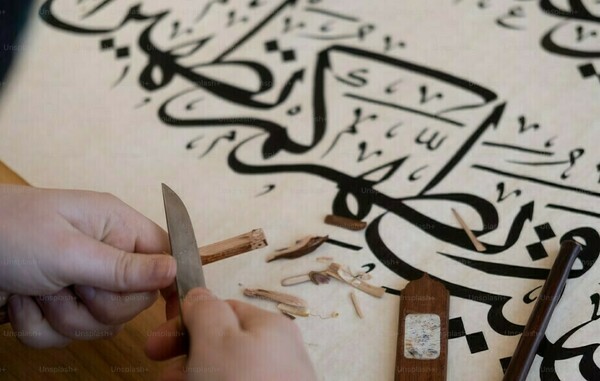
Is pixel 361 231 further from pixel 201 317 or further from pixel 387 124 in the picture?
pixel 201 317

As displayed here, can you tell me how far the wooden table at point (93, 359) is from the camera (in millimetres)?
743

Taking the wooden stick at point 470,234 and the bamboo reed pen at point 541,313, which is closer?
the bamboo reed pen at point 541,313

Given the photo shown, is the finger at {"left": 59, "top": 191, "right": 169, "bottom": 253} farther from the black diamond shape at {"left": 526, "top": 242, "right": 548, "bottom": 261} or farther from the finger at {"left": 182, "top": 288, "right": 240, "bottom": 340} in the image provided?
the black diamond shape at {"left": 526, "top": 242, "right": 548, "bottom": 261}

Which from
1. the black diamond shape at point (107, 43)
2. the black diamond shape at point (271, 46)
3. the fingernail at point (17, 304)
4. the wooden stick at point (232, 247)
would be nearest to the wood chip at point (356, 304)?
the wooden stick at point (232, 247)

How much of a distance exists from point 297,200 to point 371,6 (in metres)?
0.39

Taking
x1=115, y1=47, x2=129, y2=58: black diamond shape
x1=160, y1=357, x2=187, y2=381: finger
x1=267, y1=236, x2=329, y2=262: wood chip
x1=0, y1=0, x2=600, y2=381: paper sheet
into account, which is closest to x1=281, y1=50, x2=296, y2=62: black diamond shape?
x1=0, y1=0, x2=600, y2=381: paper sheet

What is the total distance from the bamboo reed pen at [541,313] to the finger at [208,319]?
0.26 m

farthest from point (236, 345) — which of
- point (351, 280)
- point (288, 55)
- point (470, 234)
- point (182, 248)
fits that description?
point (288, 55)

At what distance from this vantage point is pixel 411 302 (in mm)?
749

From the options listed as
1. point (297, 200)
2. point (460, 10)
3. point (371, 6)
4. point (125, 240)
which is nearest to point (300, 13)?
point (371, 6)

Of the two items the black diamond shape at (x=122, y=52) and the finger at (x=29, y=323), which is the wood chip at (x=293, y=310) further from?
the black diamond shape at (x=122, y=52)

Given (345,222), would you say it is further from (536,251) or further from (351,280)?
(536,251)

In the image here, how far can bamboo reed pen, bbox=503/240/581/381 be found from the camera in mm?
673

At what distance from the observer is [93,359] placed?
29.9 inches
